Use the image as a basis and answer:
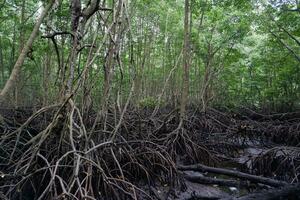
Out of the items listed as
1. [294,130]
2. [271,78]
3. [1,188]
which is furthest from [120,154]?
[271,78]

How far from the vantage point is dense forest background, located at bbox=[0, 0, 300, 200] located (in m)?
2.99

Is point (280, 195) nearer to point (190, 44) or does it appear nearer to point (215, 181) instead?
point (215, 181)

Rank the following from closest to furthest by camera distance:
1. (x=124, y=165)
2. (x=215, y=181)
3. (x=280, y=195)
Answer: (x=280, y=195), (x=124, y=165), (x=215, y=181)

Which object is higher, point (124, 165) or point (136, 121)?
point (136, 121)

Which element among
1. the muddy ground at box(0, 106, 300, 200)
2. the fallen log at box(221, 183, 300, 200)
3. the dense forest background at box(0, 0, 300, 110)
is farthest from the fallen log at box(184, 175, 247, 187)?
the dense forest background at box(0, 0, 300, 110)

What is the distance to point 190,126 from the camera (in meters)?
6.41

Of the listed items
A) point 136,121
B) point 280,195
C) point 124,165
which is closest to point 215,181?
point 280,195

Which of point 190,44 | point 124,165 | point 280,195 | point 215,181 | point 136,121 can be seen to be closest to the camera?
point 280,195

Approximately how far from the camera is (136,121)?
5.31 meters

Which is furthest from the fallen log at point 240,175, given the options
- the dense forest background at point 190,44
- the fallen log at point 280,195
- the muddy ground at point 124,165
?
the dense forest background at point 190,44

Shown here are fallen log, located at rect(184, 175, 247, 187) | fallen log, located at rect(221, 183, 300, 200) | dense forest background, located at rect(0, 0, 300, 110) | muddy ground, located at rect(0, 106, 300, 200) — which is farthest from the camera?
dense forest background, located at rect(0, 0, 300, 110)

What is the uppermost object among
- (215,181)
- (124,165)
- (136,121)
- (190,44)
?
(190,44)

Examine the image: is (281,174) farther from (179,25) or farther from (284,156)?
(179,25)

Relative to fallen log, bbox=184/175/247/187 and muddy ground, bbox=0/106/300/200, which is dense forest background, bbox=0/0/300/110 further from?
fallen log, bbox=184/175/247/187
